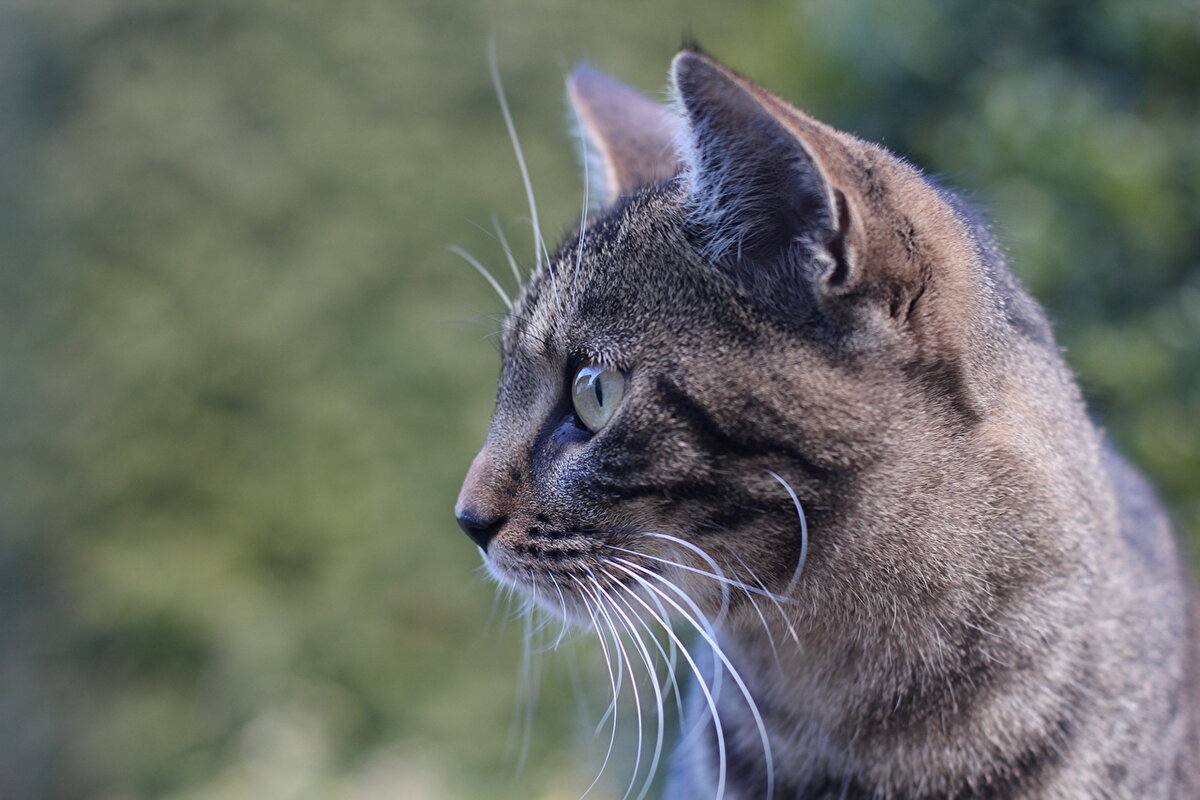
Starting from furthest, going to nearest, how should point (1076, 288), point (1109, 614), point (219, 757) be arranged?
1. point (219, 757)
2. point (1076, 288)
3. point (1109, 614)

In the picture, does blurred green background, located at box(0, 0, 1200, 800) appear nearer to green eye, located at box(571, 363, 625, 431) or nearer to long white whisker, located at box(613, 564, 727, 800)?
long white whisker, located at box(613, 564, 727, 800)

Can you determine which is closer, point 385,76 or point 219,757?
point 219,757

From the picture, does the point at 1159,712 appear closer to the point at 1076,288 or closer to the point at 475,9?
the point at 1076,288

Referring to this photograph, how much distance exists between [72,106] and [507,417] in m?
2.98

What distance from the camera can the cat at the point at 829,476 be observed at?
109cm

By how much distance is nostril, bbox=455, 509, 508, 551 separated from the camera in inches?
48.2

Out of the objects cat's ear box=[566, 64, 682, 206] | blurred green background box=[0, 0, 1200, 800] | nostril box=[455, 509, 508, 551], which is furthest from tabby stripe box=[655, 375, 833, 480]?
blurred green background box=[0, 0, 1200, 800]

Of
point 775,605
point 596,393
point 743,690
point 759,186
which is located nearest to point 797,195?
point 759,186

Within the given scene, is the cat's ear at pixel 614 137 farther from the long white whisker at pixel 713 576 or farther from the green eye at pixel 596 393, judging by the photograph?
the long white whisker at pixel 713 576

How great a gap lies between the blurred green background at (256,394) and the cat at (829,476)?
1.93 metres

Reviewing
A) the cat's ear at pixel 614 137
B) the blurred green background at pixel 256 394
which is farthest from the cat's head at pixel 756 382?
the blurred green background at pixel 256 394

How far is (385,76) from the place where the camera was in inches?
152

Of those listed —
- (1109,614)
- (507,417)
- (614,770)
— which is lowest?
(614,770)

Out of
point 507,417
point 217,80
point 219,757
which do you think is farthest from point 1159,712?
point 217,80
